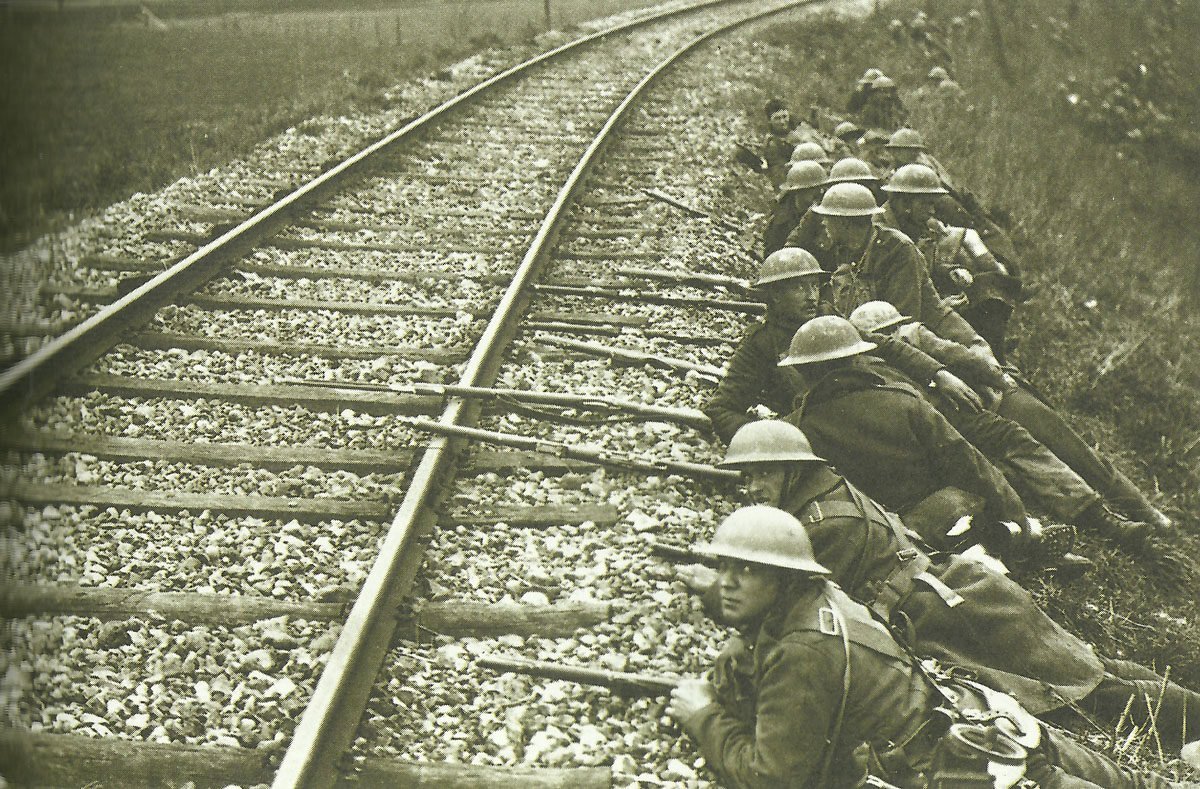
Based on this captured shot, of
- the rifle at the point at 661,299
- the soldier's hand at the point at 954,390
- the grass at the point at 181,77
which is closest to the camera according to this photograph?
the soldier's hand at the point at 954,390

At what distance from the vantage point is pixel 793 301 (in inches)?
215

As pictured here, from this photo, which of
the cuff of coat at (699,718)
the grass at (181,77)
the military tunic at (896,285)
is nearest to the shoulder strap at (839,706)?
the cuff of coat at (699,718)

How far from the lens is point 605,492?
4793 millimetres

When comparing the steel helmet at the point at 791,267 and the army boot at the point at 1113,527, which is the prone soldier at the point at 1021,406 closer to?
the army boot at the point at 1113,527

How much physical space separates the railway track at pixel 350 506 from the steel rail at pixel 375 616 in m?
0.01

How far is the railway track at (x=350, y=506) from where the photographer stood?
11.2ft

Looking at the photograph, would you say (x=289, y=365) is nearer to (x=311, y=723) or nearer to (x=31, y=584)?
(x=31, y=584)

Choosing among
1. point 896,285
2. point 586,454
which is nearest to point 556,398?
point 586,454

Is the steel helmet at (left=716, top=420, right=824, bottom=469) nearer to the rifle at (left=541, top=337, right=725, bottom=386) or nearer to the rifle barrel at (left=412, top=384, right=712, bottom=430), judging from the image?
the rifle barrel at (left=412, top=384, right=712, bottom=430)

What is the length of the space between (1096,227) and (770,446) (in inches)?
391

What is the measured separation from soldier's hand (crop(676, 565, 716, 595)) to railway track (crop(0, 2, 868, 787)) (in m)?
0.07

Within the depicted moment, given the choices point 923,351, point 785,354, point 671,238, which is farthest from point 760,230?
point 785,354

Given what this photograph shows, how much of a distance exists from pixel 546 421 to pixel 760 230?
13.0 feet

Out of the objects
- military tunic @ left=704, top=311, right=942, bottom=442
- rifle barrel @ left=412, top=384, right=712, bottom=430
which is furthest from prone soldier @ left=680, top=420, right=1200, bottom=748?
rifle barrel @ left=412, top=384, right=712, bottom=430
